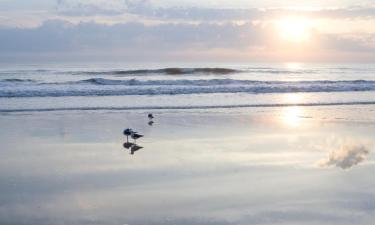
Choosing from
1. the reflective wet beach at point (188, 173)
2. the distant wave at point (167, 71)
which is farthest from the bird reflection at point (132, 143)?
the distant wave at point (167, 71)

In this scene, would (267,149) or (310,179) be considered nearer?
(310,179)

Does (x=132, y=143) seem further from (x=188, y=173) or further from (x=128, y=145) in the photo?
(x=188, y=173)

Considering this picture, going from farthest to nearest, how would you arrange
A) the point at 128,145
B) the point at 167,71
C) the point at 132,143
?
the point at 167,71 < the point at 132,143 < the point at 128,145

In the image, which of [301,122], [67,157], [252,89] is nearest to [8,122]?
[67,157]

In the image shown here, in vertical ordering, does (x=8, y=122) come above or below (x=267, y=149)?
Answer: above

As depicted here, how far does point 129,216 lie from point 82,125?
7844mm

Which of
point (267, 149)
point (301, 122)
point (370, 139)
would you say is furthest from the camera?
point (301, 122)

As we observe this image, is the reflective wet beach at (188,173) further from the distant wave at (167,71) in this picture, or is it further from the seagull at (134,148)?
the distant wave at (167,71)

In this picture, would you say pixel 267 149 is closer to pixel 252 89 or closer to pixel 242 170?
pixel 242 170

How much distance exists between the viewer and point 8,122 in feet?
46.2

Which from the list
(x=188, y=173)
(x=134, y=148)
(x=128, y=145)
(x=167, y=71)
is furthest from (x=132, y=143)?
(x=167, y=71)

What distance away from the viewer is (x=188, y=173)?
8.20 metres

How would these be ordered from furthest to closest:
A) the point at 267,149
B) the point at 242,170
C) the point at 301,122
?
the point at 301,122 < the point at 267,149 < the point at 242,170

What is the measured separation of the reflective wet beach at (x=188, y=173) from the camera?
6.25 metres
